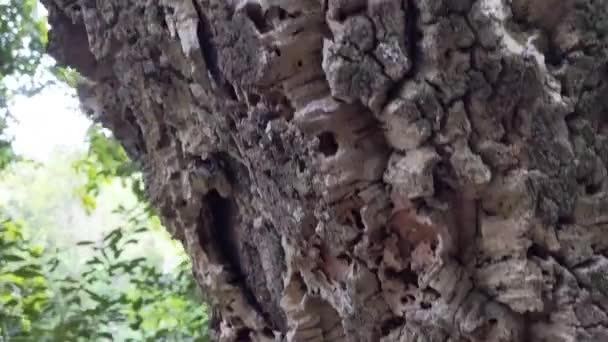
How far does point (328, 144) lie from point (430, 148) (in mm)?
110

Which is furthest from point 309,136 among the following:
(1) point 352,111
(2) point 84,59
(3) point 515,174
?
(2) point 84,59

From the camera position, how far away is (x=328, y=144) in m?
0.75

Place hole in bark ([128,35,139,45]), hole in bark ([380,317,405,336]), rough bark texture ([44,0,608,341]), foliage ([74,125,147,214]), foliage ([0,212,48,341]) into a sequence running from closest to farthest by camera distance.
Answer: rough bark texture ([44,0,608,341]) < hole in bark ([380,317,405,336]) < hole in bark ([128,35,139,45]) < foliage ([0,212,48,341]) < foliage ([74,125,147,214])

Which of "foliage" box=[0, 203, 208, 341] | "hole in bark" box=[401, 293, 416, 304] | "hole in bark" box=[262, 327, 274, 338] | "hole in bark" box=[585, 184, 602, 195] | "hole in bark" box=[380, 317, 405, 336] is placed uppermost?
"hole in bark" box=[585, 184, 602, 195]

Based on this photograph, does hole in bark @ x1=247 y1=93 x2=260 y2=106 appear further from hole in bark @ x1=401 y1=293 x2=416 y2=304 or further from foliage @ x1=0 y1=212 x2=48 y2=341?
foliage @ x1=0 y1=212 x2=48 y2=341


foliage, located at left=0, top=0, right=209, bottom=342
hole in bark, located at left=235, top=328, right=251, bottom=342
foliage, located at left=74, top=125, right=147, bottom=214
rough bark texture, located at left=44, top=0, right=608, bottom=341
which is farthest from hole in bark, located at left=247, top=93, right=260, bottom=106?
foliage, located at left=74, top=125, right=147, bottom=214

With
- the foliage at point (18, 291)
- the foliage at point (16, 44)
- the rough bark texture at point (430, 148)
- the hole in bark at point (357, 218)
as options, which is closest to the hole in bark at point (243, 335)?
the rough bark texture at point (430, 148)

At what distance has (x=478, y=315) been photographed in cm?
74

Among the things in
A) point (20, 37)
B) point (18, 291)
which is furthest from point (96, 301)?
point (20, 37)

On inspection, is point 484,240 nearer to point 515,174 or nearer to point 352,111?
point 515,174

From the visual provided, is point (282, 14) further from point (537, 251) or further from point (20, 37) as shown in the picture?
point (20, 37)

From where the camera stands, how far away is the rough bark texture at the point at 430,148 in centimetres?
70

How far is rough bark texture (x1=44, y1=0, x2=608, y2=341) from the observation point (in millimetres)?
696

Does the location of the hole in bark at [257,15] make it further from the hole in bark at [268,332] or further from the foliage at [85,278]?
the foliage at [85,278]
